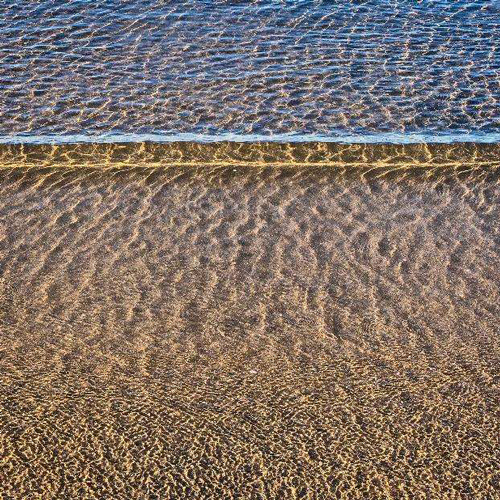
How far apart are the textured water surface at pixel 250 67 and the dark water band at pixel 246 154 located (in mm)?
182

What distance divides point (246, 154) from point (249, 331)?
171cm

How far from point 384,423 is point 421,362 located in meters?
0.42

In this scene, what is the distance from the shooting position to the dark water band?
516cm

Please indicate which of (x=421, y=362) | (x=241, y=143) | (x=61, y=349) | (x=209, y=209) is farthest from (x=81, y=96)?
(x=421, y=362)

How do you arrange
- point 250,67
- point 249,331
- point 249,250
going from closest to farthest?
point 249,331, point 249,250, point 250,67

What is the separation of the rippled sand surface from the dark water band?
66 mm

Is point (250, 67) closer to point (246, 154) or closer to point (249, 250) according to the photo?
point (246, 154)

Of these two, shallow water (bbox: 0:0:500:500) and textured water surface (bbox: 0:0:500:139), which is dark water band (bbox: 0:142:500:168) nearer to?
shallow water (bbox: 0:0:500:500)

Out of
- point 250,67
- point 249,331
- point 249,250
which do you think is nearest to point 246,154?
point 249,250

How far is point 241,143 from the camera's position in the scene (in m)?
5.31

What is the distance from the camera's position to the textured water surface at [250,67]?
18.3 feet

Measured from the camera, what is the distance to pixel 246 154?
5.24 m

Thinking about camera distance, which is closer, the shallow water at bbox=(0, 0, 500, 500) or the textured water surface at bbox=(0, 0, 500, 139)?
the shallow water at bbox=(0, 0, 500, 500)

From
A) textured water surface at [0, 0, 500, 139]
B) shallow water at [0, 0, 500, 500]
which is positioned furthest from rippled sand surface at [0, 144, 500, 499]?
textured water surface at [0, 0, 500, 139]
